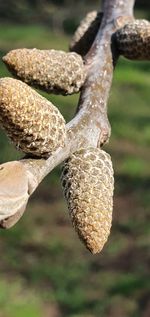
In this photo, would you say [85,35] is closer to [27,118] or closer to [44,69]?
[44,69]

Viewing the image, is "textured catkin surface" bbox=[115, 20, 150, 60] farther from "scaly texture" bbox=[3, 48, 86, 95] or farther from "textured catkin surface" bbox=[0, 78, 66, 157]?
"textured catkin surface" bbox=[0, 78, 66, 157]

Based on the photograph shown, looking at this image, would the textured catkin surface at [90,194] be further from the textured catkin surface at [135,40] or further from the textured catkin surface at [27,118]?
the textured catkin surface at [135,40]

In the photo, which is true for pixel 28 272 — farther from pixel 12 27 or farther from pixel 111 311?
pixel 12 27

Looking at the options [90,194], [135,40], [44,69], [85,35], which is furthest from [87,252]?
[90,194]

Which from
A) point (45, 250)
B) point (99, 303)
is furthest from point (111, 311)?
point (45, 250)

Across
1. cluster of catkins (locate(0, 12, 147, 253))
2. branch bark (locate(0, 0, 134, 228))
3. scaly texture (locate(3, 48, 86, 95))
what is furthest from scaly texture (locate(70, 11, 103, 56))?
cluster of catkins (locate(0, 12, 147, 253))

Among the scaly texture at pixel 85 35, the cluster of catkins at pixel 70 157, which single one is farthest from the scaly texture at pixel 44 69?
the scaly texture at pixel 85 35
